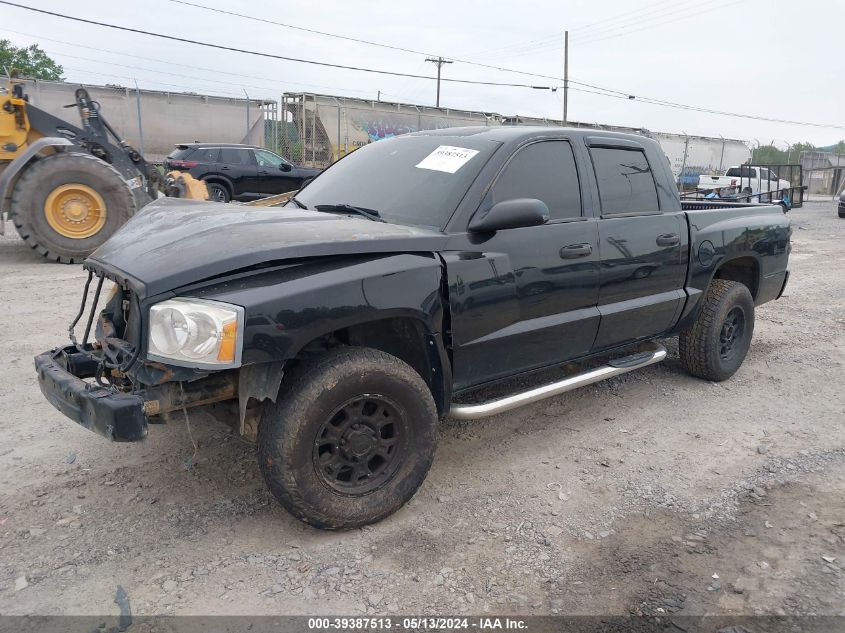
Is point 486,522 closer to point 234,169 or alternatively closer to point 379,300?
point 379,300

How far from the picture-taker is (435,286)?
3002 mm

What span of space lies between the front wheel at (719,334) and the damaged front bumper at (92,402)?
12.7ft

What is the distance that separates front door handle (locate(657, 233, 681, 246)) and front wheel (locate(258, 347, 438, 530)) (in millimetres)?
2114

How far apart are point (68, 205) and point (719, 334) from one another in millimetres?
8190

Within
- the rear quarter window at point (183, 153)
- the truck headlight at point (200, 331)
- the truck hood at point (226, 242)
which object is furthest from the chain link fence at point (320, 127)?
the truck headlight at point (200, 331)

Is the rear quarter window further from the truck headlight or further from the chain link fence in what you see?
the truck headlight

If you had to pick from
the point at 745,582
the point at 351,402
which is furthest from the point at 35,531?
the point at 745,582

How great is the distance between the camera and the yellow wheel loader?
849 cm

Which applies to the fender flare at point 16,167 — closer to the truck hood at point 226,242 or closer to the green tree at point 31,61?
the truck hood at point 226,242

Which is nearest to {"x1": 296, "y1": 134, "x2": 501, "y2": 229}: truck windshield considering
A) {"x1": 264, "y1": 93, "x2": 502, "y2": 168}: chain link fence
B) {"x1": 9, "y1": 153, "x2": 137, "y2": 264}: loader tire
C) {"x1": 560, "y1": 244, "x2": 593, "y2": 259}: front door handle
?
{"x1": 560, "y1": 244, "x2": 593, "y2": 259}: front door handle

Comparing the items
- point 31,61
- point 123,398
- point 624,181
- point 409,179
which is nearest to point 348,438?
point 123,398

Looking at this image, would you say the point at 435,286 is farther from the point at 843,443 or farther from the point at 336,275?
the point at 843,443

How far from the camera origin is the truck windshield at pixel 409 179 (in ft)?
11.0

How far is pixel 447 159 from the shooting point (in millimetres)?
3553
